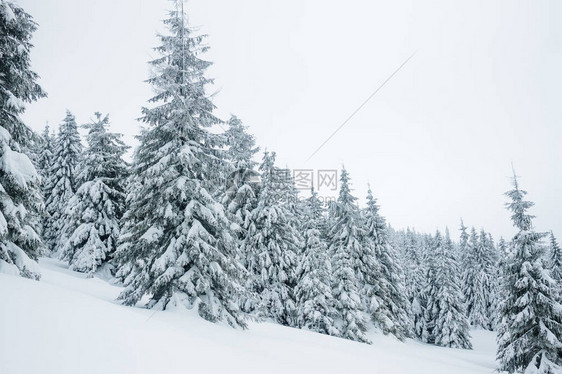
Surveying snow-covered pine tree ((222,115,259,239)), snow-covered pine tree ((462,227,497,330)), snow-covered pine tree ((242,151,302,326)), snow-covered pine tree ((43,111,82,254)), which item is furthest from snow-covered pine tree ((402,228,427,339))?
snow-covered pine tree ((43,111,82,254))

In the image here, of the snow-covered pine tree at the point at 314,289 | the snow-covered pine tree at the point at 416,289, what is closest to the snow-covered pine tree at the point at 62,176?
the snow-covered pine tree at the point at 314,289

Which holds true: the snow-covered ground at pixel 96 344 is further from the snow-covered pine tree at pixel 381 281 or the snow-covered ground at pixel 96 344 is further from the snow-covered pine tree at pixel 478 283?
the snow-covered pine tree at pixel 478 283

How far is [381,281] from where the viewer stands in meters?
30.0

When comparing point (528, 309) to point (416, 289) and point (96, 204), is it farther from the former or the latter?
point (96, 204)

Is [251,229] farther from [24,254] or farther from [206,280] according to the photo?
[24,254]

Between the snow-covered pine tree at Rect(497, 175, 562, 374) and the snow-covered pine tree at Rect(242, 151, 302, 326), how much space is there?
1492 centimetres

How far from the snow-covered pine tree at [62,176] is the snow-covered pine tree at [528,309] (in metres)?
38.5

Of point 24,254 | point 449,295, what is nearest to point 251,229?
point 24,254

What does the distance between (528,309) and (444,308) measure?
22891 millimetres

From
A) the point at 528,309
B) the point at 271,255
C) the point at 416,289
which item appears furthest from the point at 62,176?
the point at 416,289

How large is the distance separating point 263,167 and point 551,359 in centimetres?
2338

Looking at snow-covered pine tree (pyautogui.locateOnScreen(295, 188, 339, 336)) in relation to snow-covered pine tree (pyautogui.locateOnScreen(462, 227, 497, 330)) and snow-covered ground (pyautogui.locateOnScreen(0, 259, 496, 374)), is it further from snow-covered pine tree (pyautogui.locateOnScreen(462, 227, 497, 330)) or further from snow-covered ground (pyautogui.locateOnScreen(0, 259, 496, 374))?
snow-covered pine tree (pyautogui.locateOnScreen(462, 227, 497, 330))

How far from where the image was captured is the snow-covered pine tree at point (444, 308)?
1563 inches

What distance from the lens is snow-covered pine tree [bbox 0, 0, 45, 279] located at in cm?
988
